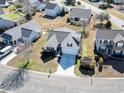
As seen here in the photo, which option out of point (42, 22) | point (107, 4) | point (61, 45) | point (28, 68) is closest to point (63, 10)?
point (42, 22)

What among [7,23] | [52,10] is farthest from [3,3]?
Answer: [7,23]

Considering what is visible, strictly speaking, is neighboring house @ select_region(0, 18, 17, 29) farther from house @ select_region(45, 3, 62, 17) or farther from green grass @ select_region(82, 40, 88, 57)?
green grass @ select_region(82, 40, 88, 57)

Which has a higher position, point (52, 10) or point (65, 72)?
point (52, 10)

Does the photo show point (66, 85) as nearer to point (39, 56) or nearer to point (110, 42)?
point (39, 56)

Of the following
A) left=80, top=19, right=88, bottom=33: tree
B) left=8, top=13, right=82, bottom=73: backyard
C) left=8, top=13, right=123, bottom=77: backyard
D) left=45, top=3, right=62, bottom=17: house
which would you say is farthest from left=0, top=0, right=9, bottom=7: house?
left=80, top=19, right=88, bottom=33: tree

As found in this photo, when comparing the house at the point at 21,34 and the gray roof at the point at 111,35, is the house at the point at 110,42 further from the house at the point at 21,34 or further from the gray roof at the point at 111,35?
the house at the point at 21,34

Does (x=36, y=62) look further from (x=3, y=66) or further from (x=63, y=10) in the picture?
(x=63, y=10)
